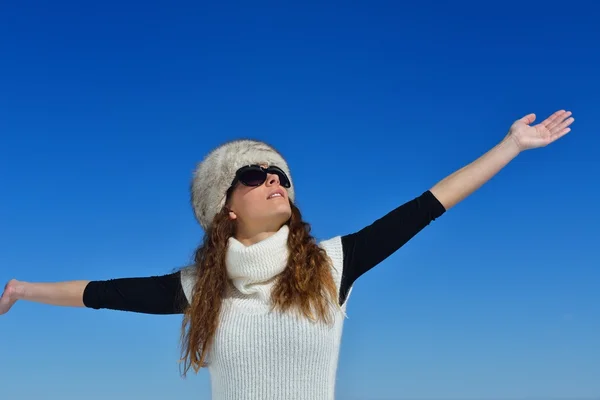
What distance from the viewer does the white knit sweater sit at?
17.7ft

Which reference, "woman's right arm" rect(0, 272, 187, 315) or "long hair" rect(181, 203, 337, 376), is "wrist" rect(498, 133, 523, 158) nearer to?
"long hair" rect(181, 203, 337, 376)

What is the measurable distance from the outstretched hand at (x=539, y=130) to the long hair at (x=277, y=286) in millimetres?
1808

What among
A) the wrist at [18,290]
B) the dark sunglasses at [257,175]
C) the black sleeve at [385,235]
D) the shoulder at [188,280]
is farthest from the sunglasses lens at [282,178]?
the wrist at [18,290]

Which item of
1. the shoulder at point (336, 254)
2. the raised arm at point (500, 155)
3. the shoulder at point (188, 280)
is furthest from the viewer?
the shoulder at point (188, 280)

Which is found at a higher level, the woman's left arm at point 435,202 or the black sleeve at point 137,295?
the woman's left arm at point 435,202

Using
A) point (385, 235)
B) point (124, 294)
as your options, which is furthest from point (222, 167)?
point (385, 235)

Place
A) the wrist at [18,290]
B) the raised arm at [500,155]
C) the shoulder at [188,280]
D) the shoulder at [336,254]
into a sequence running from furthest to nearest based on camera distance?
the wrist at [18,290]
the shoulder at [188,280]
the shoulder at [336,254]
the raised arm at [500,155]

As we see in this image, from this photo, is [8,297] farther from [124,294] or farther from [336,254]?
[336,254]

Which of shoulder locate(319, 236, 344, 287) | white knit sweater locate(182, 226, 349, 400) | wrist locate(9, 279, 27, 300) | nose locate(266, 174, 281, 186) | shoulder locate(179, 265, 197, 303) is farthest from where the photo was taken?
wrist locate(9, 279, 27, 300)

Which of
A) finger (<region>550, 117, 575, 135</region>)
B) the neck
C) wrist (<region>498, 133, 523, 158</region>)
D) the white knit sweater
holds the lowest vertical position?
the white knit sweater

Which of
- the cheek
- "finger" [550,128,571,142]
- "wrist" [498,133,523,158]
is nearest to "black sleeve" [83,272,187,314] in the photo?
the cheek

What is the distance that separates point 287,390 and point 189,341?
904mm

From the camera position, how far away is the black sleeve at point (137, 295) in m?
5.90

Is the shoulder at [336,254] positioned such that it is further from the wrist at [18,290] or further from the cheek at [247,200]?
the wrist at [18,290]
